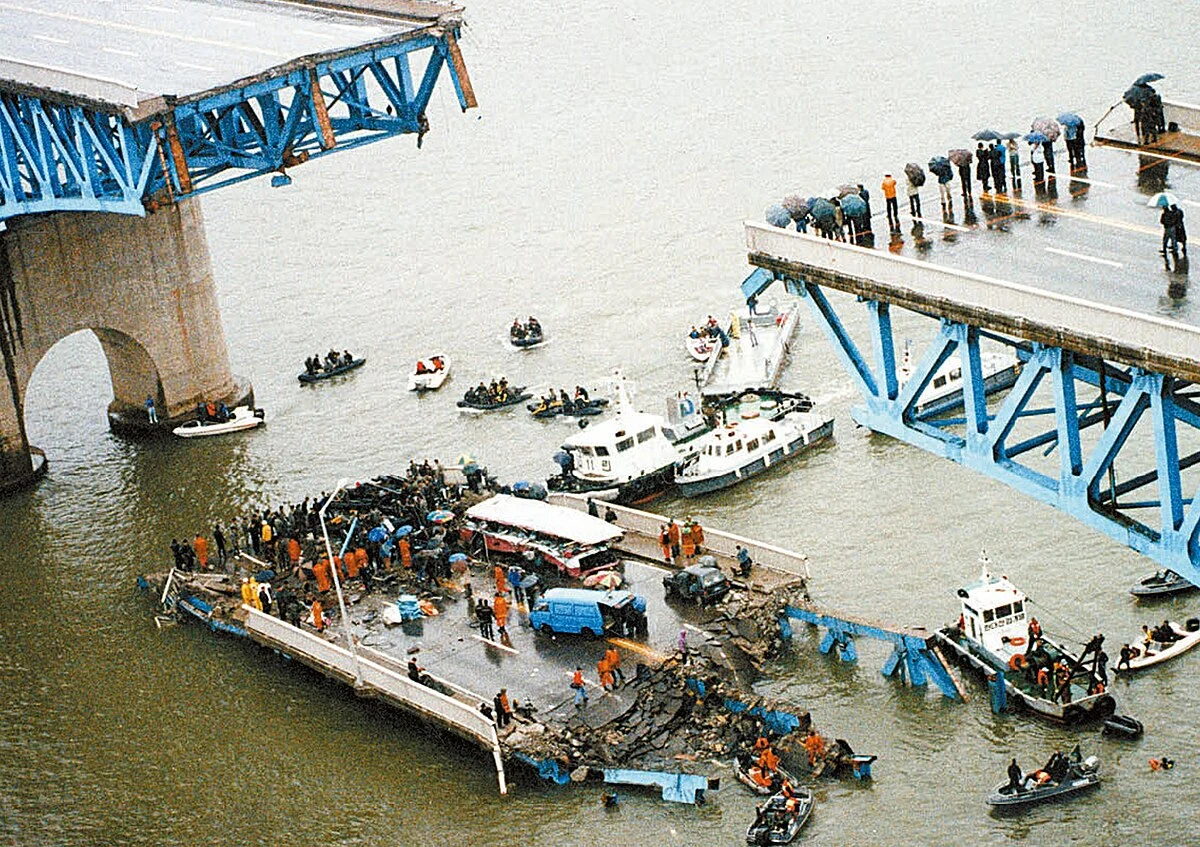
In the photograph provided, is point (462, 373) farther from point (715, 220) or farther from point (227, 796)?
point (227, 796)

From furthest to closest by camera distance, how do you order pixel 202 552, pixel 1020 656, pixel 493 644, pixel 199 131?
pixel 199 131 < pixel 202 552 < pixel 493 644 < pixel 1020 656

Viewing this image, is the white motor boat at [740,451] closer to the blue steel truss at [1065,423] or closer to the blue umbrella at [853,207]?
the blue steel truss at [1065,423]

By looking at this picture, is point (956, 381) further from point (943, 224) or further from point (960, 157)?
point (960, 157)

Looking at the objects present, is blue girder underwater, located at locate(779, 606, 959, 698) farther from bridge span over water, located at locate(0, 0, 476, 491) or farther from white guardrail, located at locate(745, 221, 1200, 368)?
bridge span over water, located at locate(0, 0, 476, 491)

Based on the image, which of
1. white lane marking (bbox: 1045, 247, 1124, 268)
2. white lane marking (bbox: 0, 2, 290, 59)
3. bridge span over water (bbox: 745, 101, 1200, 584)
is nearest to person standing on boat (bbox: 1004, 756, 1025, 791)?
bridge span over water (bbox: 745, 101, 1200, 584)

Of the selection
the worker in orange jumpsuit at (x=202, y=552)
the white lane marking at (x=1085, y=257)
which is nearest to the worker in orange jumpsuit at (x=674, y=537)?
the worker in orange jumpsuit at (x=202, y=552)

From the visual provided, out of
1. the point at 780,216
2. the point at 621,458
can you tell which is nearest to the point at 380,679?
the point at 621,458
